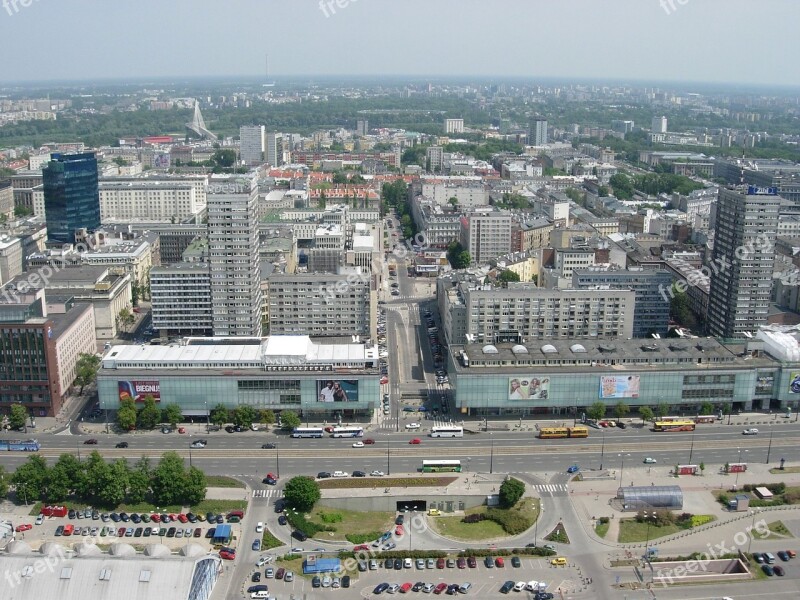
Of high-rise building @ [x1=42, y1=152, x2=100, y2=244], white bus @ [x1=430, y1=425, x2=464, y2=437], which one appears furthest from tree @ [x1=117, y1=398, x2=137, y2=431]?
high-rise building @ [x1=42, y1=152, x2=100, y2=244]

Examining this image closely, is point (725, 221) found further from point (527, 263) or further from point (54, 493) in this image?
point (54, 493)

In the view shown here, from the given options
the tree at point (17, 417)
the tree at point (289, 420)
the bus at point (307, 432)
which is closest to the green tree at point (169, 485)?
the tree at point (289, 420)

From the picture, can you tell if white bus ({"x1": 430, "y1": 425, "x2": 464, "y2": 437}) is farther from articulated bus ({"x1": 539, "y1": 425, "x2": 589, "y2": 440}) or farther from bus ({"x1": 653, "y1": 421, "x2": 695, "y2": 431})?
bus ({"x1": 653, "y1": 421, "x2": 695, "y2": 431})

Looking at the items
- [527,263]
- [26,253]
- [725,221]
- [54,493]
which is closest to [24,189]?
[26,253]

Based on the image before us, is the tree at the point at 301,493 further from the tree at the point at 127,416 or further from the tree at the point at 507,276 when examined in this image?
the tree at the point at 507,276

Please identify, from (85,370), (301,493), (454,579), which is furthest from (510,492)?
(85,370)

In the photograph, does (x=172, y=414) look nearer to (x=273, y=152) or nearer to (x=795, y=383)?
(x=795, y=383)

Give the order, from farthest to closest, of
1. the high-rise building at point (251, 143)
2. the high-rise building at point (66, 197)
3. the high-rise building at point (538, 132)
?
the high-rise building at point (538, 132) < the high-rise building at point (251, 143) < the high-rise building at point (66, 197)
